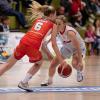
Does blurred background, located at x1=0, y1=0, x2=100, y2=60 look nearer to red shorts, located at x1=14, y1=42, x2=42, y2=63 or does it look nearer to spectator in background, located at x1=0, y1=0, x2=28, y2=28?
spectator in background, located at x1=0, y1=0, x2=28, y2=28

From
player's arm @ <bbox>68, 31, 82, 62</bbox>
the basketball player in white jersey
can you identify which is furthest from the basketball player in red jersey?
player's arm @ <bbox>68, 31, 82, 62</bbox>

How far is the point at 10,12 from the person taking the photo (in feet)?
66.3

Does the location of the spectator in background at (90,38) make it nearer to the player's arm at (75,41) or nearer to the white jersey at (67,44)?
the white jersey at (67,44)

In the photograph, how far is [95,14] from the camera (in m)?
24.0

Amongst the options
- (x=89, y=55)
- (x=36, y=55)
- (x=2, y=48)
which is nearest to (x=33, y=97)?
(x=36, y=55)

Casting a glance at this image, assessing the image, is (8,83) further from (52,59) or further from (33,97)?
(33,97)

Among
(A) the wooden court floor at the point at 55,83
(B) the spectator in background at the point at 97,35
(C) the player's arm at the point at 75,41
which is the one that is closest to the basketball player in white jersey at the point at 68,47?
(C) the player's arm at the point at 75,41

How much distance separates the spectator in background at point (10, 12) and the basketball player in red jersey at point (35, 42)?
10.2m

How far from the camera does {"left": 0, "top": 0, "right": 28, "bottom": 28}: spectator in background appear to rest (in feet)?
65.4

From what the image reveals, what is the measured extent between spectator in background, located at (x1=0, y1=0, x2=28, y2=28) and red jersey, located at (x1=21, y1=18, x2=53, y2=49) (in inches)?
402

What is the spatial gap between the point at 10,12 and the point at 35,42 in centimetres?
1072

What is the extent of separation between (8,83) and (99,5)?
13.6 metres

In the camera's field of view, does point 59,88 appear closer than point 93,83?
Yes

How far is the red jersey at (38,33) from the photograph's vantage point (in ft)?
31.6
